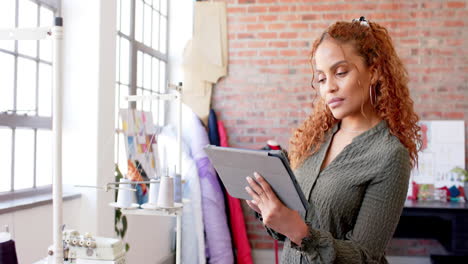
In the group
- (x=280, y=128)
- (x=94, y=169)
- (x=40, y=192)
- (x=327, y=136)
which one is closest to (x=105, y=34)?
(x=94, y=169)

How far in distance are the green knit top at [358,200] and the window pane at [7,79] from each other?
1657 millimetres

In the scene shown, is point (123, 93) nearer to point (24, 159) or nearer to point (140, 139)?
point (140, 139)

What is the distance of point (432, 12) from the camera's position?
4.88 m

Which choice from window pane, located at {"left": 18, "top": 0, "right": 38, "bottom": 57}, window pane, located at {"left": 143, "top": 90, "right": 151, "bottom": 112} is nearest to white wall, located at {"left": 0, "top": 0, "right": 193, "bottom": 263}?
window pane, located at {"left": 18, "top": 0, "right": 38, "bottom": 57}

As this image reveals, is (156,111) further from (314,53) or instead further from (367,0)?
(314,53)

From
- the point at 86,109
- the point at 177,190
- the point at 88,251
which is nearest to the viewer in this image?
the point at 88,251

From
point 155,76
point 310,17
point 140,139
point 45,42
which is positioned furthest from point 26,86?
point 310,17

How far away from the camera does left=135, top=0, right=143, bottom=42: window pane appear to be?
4.20 meters

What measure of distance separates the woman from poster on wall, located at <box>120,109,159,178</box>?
1800 millimetres

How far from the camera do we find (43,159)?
291 cm

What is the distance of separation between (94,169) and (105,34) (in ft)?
2.65

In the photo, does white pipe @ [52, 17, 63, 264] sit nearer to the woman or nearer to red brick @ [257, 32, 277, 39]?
the woman

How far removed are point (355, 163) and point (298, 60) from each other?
12.1 ft

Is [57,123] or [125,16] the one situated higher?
[125,16]
